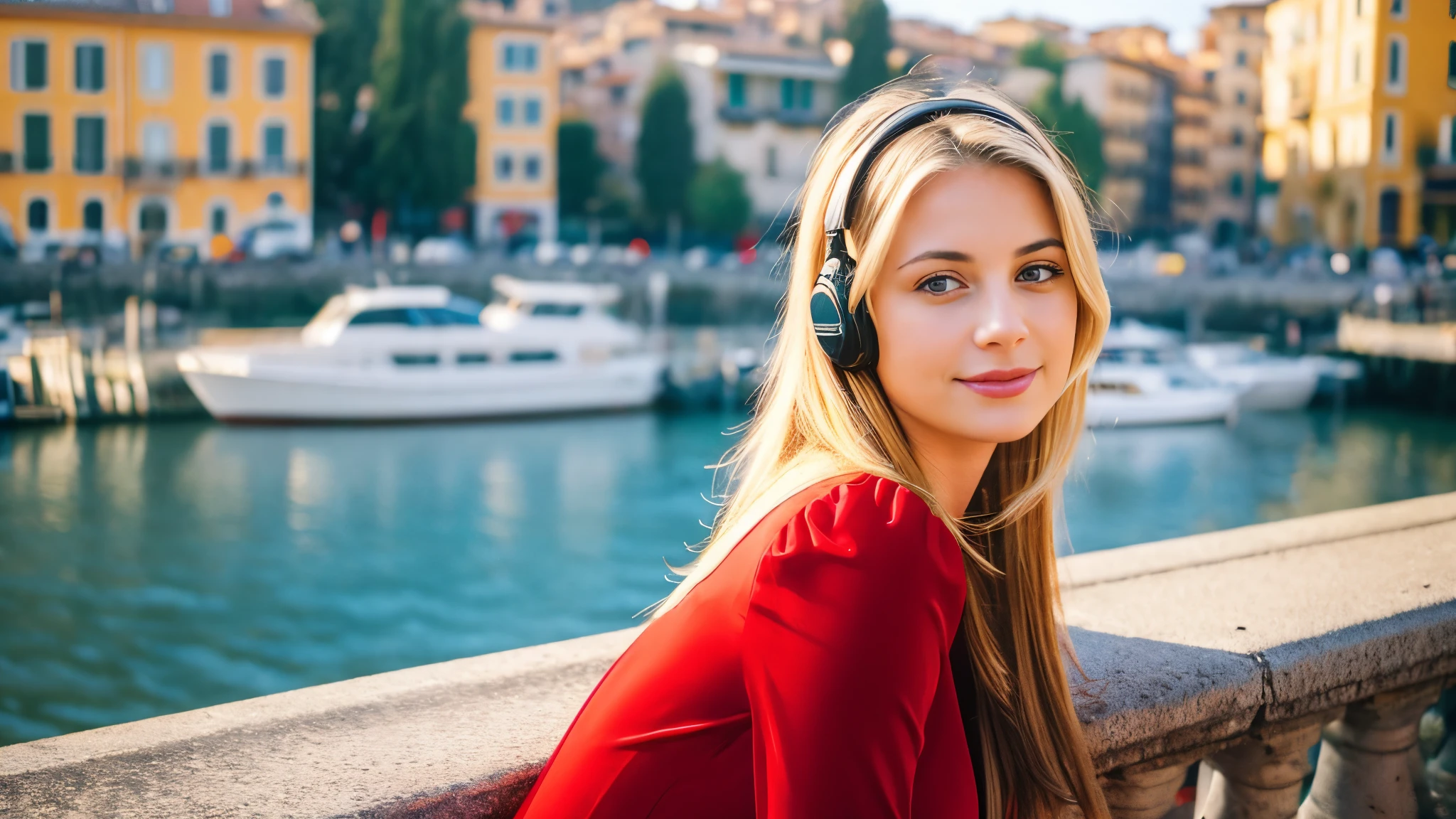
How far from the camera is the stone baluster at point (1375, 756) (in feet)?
5.01

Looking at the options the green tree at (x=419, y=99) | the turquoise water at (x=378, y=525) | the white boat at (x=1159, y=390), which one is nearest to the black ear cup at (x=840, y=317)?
the turquoise water at (x=378, y=525)

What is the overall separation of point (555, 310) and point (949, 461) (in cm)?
2185

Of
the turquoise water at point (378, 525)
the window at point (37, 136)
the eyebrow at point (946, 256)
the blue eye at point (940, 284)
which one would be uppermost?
the window at point (37, 136)

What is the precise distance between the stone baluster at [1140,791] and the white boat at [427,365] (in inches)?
745

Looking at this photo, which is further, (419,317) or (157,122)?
(157,122)

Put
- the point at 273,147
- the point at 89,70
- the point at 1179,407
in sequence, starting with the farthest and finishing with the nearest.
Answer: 1. the point at 273,147
2. the point at 1179,407
3. the point at 89,70

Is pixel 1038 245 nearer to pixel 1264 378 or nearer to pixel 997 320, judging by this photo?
pixel 997 320

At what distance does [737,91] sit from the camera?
1635 inches

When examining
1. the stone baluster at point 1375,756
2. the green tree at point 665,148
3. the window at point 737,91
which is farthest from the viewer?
the window at point 737,91

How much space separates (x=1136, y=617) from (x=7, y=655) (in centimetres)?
1109

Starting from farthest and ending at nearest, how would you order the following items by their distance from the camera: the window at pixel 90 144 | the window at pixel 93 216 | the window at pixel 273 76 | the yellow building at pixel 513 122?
the yellow building at pixel 513 122 < the window at pixel 273 76 < the window at pixel 93 216 < the window at pixel 90 144

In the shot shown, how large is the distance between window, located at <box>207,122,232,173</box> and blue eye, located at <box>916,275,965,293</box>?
105ft

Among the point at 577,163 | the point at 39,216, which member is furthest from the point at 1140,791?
the point at 577,163

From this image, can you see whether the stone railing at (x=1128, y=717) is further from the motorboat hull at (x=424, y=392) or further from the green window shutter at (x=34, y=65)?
the green window shutter at (x=34, y=65)
